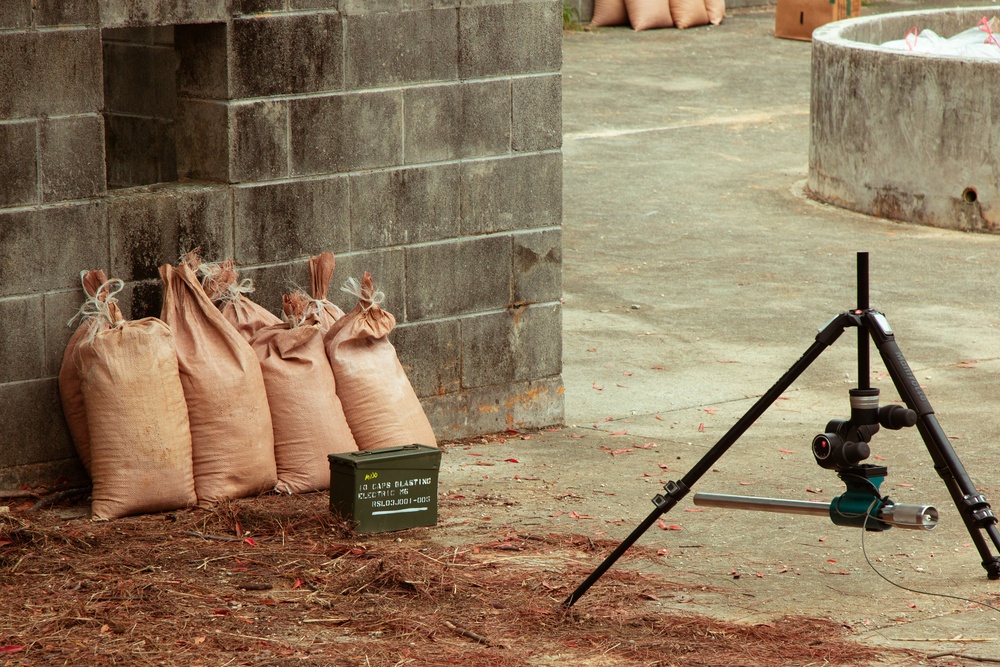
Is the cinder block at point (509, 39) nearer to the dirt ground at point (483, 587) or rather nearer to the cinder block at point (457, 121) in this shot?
the cinder block at point (457, 121)

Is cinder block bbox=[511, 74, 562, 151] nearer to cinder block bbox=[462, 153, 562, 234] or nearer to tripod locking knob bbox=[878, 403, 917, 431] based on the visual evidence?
cinder block bbox=[462, 153, 562, 234]

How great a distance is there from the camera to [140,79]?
689cm

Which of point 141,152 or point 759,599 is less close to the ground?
point 141,152

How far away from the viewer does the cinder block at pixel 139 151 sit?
6871mm

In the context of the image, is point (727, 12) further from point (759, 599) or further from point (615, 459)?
point (759, 599)

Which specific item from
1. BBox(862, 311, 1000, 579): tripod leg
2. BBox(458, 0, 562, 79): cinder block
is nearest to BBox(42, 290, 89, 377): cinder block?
BBox(458, 0, 562, 79): cinder block

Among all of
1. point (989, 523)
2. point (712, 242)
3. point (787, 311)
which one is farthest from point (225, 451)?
point (712, 242)

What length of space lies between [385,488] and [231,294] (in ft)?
3.34

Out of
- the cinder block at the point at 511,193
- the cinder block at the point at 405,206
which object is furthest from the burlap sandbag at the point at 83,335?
the cinder block at the point at 511,193

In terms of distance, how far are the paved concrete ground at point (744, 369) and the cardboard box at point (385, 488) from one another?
13.9 inches

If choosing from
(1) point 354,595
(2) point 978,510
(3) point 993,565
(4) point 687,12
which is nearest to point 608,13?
(4) point 687,12

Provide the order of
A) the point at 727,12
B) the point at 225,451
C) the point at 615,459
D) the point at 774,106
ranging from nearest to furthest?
the point at 225,451 < the point at 615,459 < the point at 774,106 < the point at 727,12

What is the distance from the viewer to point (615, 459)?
663cm

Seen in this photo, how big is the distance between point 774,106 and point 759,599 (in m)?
11.9
